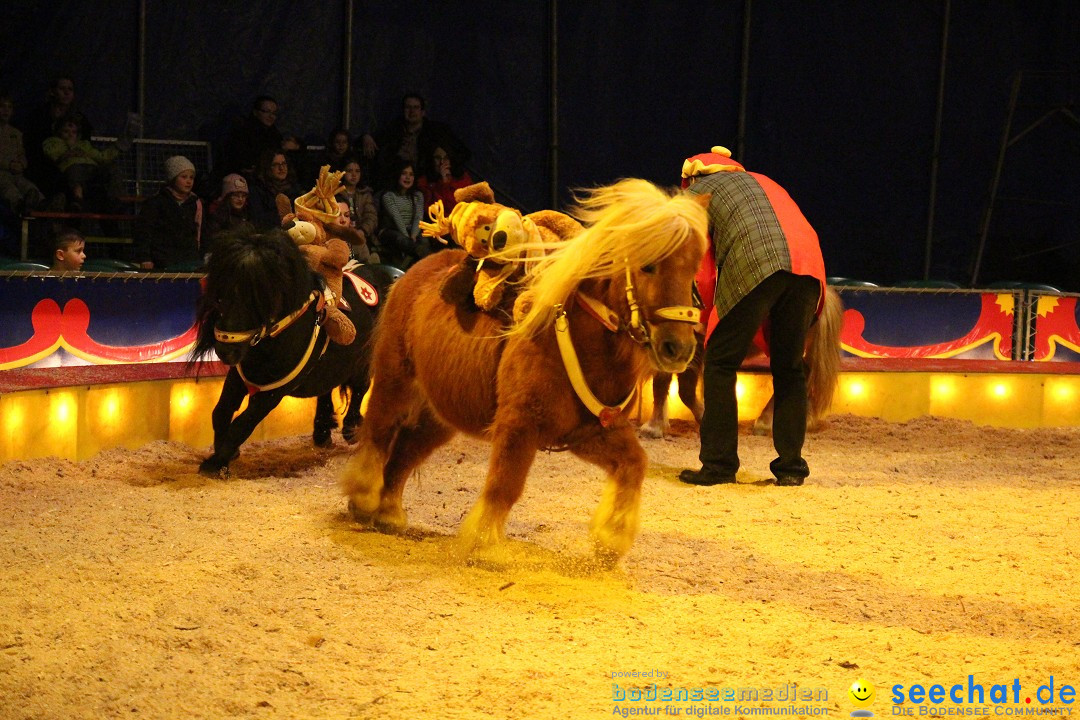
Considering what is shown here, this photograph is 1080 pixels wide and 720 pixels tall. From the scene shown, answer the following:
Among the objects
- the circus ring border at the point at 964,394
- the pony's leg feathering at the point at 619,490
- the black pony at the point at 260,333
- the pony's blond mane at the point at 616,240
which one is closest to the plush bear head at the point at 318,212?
the black pony at the point at 260,333

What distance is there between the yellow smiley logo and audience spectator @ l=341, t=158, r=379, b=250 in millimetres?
7171

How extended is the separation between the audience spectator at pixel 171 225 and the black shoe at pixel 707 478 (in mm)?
4441

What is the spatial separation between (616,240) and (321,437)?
11.9ft

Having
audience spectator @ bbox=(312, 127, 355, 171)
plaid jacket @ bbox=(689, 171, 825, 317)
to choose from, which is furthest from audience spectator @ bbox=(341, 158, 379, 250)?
plaid jacket @ bbox=(689, 171, 825, 317)

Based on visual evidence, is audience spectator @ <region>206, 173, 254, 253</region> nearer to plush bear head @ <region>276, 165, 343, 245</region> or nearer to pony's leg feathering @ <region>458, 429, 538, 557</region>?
plush bear head @ <region>276, 165, 343, 245</region>

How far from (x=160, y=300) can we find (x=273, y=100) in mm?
3121

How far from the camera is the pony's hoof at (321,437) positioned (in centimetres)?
670

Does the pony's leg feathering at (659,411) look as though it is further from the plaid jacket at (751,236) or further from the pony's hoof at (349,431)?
the pony's hoof at (349,431)

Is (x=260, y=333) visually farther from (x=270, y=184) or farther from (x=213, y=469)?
(x=270, y=184)

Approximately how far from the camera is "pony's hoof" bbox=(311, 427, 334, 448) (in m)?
6.70

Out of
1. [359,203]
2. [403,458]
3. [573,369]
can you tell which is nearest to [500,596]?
[573,369]

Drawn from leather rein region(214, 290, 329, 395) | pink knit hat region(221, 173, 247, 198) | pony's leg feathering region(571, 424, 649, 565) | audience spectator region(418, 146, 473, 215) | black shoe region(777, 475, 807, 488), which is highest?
audience spectator region(418, 146, 473, 215)

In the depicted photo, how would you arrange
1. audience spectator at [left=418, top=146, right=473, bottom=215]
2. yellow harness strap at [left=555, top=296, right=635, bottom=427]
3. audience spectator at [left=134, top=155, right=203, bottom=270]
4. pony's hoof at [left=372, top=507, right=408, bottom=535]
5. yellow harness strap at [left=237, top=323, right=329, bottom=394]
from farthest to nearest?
1. audience spectator at [left=418, top=146, right=473, bottom=215]
2. audience spectator at [left=134, top=155, right=203, bottom=270]
3. yellow harness strap at [left=237, top=323, right=329, bottom=394]
4. pony's hoof at [left=372, top=507, right=408, bottom=535]
5. yellow harness strap at [left=555, top=296, right=635, bottom=427]

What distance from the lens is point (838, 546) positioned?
14.9 feet
